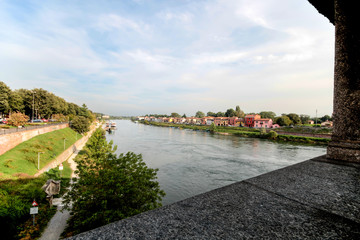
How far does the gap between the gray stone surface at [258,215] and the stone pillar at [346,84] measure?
1581 millimetres

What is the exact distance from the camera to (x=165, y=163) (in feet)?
94.0

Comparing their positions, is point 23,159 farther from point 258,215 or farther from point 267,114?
point 267,114

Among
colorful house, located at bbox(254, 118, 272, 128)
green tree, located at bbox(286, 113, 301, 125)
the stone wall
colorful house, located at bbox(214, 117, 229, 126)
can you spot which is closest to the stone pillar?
the stone wall

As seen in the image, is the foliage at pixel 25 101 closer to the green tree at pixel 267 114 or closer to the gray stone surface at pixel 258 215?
the gray stone surface at pixel 258 215

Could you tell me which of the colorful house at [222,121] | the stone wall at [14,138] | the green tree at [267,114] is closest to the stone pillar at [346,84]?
the stone wall at [14,138]

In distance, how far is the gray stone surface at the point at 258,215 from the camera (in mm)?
1322

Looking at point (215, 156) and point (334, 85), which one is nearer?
point (334, 85)

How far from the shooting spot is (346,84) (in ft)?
12.4

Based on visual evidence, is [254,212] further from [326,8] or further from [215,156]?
[215,156]

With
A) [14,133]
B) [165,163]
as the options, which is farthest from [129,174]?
[14,133]

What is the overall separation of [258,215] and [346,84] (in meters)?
3.84

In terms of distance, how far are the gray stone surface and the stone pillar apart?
1581 millimetres

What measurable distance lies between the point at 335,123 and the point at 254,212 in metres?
3.64

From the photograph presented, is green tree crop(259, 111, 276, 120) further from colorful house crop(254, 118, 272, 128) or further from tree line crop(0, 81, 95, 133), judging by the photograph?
tree line crop(0, 81, 95, 133)
